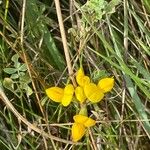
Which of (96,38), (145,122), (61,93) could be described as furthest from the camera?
(96,38)

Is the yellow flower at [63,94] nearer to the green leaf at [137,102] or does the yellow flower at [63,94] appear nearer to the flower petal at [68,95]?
the flower petal at [68,95]

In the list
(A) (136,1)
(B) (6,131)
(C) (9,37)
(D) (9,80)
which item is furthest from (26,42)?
(A) (136,1)

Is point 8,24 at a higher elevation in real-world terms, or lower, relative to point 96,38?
higher

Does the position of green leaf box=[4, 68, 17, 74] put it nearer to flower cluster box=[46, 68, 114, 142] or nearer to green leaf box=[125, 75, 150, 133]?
flower cluster box=[46, 68, 114, 142]

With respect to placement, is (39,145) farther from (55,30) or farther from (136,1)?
(136,1)

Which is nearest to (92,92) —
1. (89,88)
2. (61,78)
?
(89,88)

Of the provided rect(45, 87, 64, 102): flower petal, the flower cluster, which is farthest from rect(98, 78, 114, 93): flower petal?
rect(45, 87, 64, 102): flower petal

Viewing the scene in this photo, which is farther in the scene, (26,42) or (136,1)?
(136,1)

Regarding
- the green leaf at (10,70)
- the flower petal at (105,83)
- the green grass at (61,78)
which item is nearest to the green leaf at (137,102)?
the green grass at (61,78)
